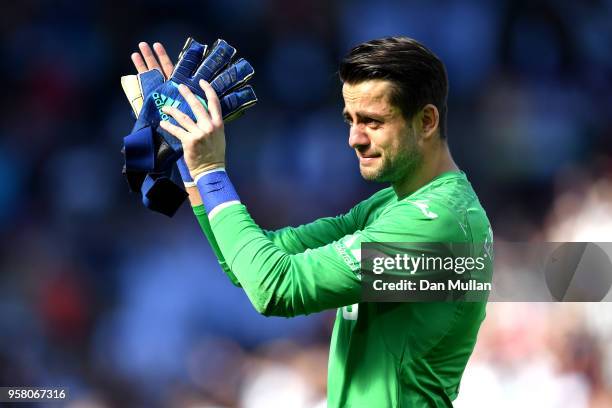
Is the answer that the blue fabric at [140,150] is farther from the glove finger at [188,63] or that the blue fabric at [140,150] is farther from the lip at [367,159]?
the lip at [367,159]

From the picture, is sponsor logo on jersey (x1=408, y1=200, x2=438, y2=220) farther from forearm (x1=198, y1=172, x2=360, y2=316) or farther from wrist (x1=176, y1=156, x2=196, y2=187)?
wrist (x1=176, y1=156, x2=196, y2=187)

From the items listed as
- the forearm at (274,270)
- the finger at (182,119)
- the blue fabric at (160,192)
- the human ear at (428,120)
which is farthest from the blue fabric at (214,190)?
the human ear at (428,120)

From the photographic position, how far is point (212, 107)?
1.72 metres

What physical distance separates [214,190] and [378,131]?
39cm

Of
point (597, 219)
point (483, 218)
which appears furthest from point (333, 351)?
point (597, 219)

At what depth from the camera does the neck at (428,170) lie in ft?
5.94

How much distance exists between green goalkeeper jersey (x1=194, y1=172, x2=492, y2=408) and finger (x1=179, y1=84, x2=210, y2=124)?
0.69 ft

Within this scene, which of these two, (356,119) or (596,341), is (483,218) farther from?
(596,341)

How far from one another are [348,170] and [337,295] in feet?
8.86

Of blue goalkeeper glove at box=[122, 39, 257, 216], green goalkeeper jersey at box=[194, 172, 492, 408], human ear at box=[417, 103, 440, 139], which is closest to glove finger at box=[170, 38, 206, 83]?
blue goalkeeper glove at box=[122, 39, 257, 216]

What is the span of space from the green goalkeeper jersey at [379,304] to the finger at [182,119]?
7.7 inches

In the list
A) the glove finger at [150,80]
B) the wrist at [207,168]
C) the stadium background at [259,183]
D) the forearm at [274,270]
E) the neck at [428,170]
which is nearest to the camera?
the forearm at [274,270]

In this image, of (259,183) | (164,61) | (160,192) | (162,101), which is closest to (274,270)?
(160,192)

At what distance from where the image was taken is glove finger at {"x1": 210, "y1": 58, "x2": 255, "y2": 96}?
1.86 meters
